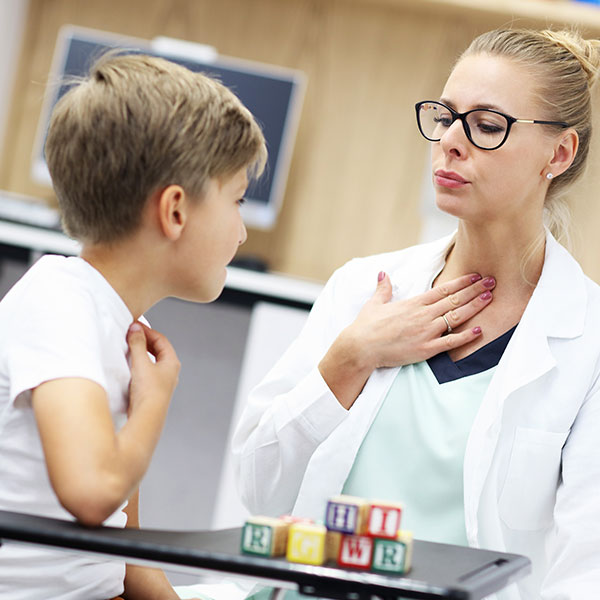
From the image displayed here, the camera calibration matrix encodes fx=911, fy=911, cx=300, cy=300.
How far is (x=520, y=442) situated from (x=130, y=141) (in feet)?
2.00

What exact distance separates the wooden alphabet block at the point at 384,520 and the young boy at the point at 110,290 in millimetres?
216

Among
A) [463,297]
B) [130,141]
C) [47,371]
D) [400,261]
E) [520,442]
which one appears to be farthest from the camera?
[400,261]

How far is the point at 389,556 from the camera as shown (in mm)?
684

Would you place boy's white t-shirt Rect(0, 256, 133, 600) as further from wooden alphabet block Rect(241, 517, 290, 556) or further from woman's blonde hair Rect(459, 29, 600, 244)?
woman's blonde hair Rect(459, 29, 600, 244)

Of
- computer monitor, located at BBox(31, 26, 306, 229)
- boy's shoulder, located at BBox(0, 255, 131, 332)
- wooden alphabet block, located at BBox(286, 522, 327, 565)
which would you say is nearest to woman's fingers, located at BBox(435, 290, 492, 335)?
boy's shoulder, located at BBox(0, 255, 131, 332)

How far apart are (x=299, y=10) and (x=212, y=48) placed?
297 mm

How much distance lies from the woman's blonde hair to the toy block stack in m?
0.72

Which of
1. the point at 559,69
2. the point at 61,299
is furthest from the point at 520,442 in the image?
the point at 61,299

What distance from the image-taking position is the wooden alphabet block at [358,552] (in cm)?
69

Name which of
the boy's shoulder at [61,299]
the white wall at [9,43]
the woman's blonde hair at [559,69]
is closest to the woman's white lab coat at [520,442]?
the woman's blonde hair at [559,69]

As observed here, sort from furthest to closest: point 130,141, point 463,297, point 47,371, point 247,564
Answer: point 463,297 < point 130,141 < point 47,371 < point 247,564

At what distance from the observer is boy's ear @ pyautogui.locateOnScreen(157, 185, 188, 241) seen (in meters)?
0.91

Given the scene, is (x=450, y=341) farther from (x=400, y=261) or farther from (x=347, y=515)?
(x=347, y=515)

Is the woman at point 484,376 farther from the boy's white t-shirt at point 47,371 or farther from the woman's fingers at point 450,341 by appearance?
the boy's white t-shirt at point 47,371
